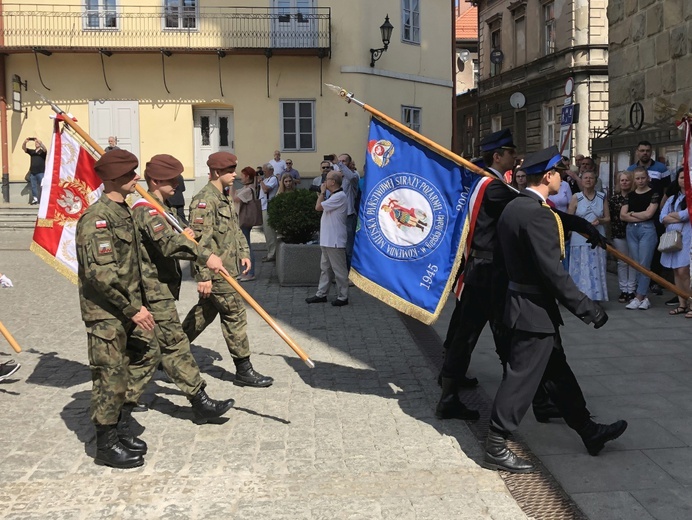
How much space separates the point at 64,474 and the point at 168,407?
1.36 m

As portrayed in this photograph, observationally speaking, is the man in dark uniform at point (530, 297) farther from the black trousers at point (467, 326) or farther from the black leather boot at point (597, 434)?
the black trousers at point (467, 326)

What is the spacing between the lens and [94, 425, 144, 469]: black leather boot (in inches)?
187

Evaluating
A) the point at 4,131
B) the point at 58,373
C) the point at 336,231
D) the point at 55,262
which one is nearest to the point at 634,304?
the point at 336,231

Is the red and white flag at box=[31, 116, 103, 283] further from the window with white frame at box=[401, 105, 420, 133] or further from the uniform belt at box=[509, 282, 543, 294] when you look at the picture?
the window with white frame at box=[401, 105, 420, 133]

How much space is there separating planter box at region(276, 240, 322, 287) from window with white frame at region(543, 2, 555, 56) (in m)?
24.1

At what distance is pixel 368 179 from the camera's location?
5965 mm

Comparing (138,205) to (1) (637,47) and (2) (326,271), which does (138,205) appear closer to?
(2) (326,271)

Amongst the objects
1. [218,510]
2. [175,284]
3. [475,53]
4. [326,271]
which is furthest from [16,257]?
[475,53]

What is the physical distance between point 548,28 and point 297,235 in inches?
977

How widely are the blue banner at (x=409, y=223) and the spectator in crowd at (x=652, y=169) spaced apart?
5.43m

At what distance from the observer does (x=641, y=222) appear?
9.98 metres

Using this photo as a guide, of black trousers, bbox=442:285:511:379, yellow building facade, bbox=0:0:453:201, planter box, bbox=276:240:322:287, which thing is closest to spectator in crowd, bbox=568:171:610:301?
planter box, bbox=276:240:322:287

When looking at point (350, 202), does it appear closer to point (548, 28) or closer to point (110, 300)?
point (110, 300)

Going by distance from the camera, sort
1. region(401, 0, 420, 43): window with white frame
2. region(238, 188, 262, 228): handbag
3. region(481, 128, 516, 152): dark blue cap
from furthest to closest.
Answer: region(401, 0, 420, 43): window with white frame < region(238, 188, 262, 228): handbag < region(481, 128, 516, 152): dark blue cap
